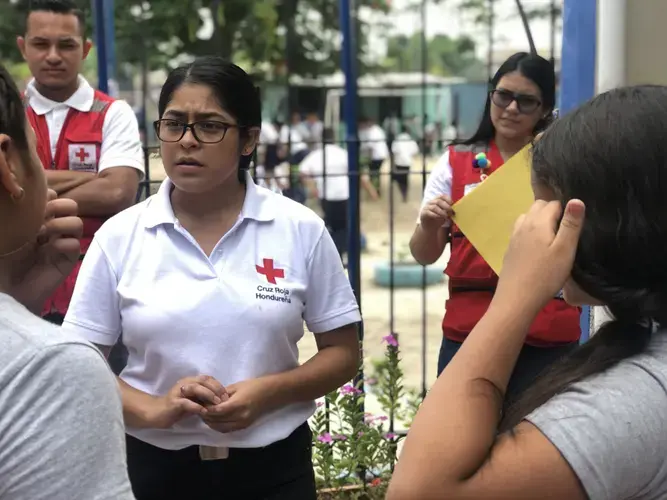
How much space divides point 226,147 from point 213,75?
7.1 inches

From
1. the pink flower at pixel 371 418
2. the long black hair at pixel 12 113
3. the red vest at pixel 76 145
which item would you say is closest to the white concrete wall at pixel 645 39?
the pink flower at pixel 371 418

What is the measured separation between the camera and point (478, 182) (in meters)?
2.74

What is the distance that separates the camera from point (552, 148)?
1.19 meters

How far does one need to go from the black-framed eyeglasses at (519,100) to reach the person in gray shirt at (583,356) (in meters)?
1.58

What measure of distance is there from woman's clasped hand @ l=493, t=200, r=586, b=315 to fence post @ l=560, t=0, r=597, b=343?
1587mm

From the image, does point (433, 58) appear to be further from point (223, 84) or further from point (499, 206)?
point (223, 84)

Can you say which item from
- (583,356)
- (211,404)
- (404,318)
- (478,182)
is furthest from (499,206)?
(404,318)

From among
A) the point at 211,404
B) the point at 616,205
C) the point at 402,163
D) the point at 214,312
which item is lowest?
the point at 402,163

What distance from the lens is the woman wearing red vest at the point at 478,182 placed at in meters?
2.64

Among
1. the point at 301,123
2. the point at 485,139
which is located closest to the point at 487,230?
the point at 485,139

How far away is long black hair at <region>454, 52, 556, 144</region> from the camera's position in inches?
110

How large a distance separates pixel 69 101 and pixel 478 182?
5.06 ft

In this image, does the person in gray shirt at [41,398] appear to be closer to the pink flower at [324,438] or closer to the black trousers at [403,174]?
the pink flower at [324,438]

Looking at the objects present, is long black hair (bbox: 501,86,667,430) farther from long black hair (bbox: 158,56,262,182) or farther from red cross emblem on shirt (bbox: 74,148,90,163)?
red cross emblem on shirt (bbox: 74,148,90,163)
